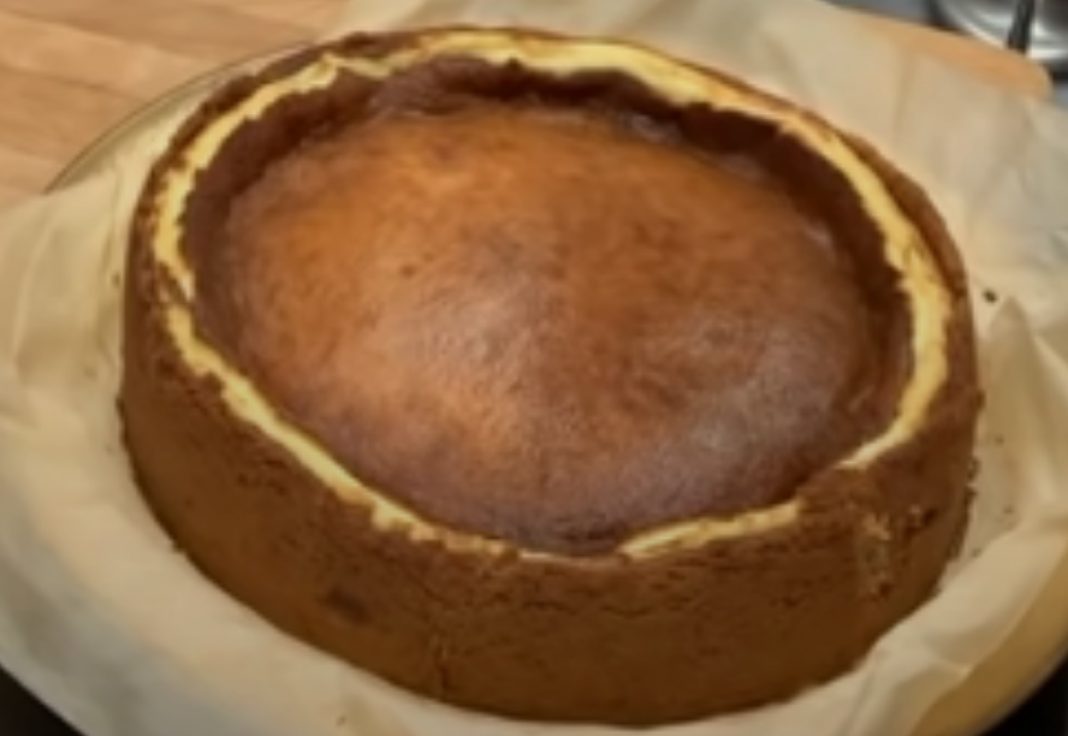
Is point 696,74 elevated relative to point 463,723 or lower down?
elevated

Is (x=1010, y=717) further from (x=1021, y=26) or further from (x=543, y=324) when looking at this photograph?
(x=1021, y=26)

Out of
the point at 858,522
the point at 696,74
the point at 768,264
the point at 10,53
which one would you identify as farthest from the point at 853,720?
the point at 10,53

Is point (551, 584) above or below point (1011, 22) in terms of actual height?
above

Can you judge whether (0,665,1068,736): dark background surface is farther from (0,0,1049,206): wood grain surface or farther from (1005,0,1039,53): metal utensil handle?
(1005,0,1039,53): metal utensil handle

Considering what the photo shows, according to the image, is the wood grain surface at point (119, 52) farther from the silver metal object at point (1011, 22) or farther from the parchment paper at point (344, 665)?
the silver metal object at point (1011, 22)

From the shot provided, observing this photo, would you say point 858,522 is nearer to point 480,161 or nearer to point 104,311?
point 480,161

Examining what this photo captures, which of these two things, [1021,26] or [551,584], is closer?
[551,584]

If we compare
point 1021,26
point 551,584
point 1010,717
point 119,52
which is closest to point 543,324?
point 551,584

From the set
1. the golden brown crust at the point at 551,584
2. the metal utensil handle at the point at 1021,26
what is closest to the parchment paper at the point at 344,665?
the golden brown crust at the point at 551,584
